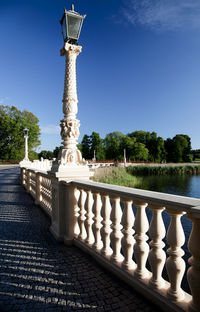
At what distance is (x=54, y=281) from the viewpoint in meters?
2.42

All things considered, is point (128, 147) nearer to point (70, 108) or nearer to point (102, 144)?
point (102, 144)

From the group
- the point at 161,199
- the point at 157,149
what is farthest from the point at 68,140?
the point at 157,149

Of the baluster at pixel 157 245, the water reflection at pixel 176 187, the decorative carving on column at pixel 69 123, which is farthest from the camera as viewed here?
the water reflection at pixel 176 187

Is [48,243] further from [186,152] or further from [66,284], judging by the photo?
[186,152]

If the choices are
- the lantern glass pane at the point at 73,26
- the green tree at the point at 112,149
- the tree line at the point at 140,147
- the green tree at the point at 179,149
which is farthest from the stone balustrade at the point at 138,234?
the green tree at the point at 179,149

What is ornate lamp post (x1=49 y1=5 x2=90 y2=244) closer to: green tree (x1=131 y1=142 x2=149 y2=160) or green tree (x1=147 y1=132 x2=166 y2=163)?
green tree (x1=131 y1=142 x2=149 y2=160)

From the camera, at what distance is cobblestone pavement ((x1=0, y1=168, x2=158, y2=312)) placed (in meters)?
2.01

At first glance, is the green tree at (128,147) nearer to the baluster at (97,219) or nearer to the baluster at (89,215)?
the baluster at (89,215)

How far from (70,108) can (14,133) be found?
47.9 m

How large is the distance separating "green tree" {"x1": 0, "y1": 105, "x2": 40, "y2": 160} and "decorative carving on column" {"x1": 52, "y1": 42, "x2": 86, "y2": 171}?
46.2 m

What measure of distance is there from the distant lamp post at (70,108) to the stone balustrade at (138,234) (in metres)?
0.37

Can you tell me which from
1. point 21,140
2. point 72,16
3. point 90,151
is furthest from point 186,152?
point 72,16

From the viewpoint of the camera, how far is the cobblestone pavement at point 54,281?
2010 millimetres

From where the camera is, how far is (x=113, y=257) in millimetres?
2580
